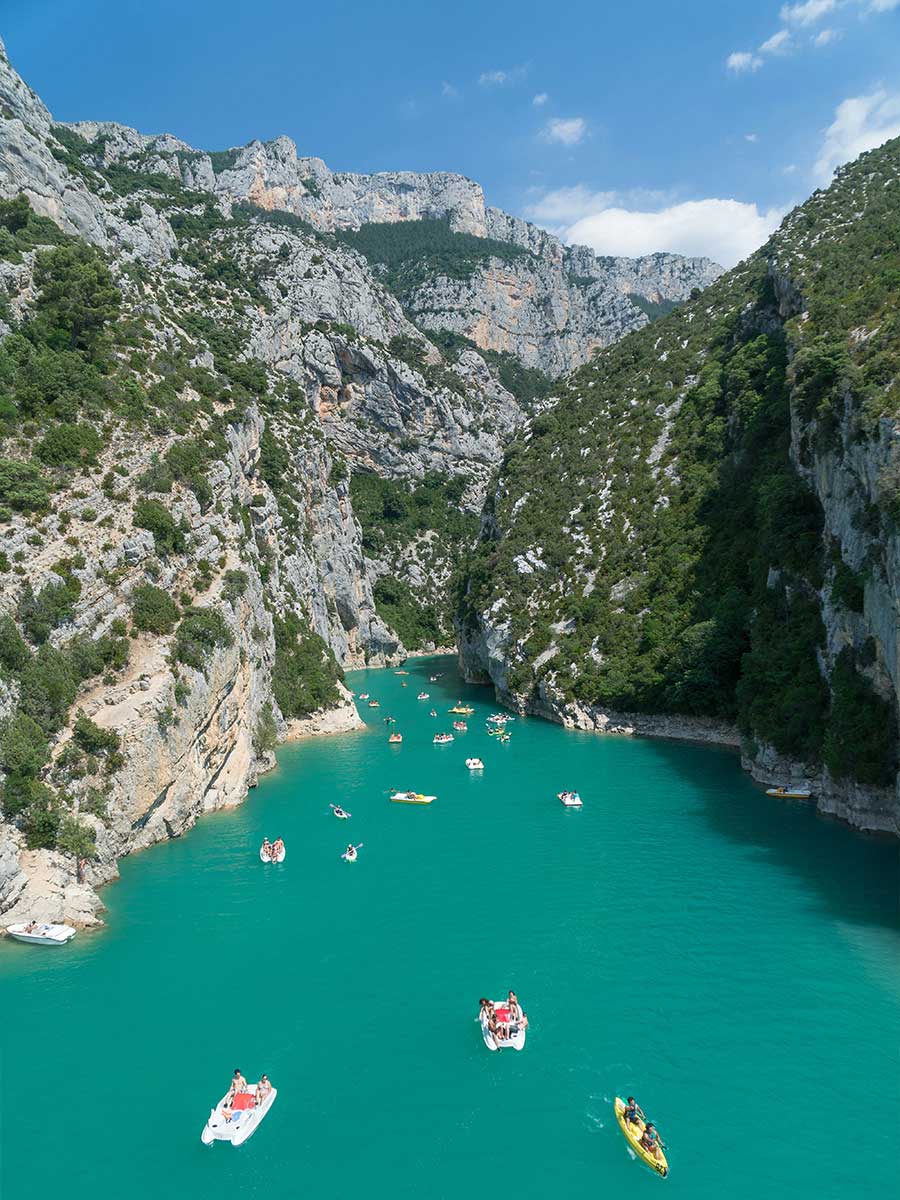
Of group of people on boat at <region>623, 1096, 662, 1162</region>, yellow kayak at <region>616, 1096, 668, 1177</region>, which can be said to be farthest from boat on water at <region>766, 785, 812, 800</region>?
yellow kayak at <region>616, 1096, 668, 1177</region>

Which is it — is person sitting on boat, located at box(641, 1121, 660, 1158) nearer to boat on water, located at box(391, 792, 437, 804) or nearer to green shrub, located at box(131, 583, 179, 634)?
boat on water, located at box(391, 792, 437, 804)

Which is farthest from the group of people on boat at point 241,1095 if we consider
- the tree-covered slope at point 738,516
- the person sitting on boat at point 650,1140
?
the tree-covered slope at point 738,516

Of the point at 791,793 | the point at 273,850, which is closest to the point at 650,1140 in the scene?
the point at 273,850

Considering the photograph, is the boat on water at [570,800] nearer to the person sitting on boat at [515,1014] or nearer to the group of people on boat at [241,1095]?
the person sitting on boat at [515,1014]

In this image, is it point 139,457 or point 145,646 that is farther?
point 139,457

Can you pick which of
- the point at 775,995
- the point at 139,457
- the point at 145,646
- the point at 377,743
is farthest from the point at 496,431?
the point at 775,995

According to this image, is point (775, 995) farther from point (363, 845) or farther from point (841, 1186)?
point (363, 845)

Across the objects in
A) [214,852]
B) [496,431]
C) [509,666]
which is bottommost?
[214,852]
